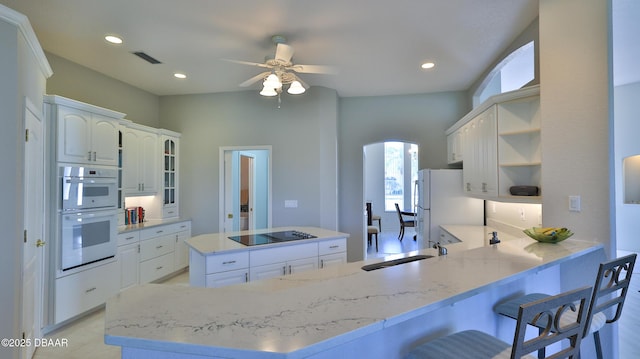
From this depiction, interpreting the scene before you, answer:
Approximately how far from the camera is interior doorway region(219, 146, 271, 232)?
4926 millimetres

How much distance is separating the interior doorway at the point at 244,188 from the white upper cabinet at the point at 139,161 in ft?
3.17

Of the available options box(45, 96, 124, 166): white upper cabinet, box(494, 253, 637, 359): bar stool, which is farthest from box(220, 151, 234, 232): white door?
box(494, 253, 637, 359): bar stool

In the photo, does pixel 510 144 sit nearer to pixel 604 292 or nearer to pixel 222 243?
pixel 604 292

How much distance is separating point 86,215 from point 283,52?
103 inches

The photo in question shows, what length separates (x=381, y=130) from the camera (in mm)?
5125

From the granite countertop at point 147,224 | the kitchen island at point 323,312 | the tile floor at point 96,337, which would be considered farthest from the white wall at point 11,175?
the granite countertop at point 147,224

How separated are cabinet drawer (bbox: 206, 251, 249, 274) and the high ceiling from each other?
6.86 ft

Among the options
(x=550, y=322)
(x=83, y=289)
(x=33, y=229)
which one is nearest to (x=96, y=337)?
(x=83, y=289)

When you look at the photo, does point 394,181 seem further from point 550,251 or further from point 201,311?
point 201,311

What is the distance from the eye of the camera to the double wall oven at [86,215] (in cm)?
300

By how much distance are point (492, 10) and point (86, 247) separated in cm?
448

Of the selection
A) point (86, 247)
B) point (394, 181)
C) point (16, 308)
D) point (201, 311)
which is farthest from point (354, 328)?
point (394, 181)

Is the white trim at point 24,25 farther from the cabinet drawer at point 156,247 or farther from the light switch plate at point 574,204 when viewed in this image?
the light switch plate at point 574,204

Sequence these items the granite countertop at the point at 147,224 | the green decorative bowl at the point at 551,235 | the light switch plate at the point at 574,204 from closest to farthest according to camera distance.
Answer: the green decorative bowl at the point at 551,235 < the light switch plate at the point at 574,204 < the granite countertop at the point at 147,224
